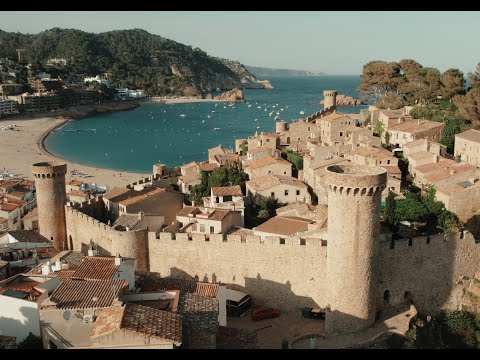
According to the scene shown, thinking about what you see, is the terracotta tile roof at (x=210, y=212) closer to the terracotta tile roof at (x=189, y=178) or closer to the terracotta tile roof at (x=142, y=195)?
the terracotta tile roof at (x=142, y=195)

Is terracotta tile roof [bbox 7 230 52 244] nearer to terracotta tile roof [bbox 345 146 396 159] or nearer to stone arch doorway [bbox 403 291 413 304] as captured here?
stone arch doorway [bbox 403 291 413 304]

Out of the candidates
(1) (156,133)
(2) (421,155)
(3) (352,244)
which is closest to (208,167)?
(2) (421,155)

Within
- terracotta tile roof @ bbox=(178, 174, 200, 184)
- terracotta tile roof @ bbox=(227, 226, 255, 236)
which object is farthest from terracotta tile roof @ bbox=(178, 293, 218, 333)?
terracotta tile roof @ bbox=(178, 174, 200, 184)

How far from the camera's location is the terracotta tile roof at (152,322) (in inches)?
283

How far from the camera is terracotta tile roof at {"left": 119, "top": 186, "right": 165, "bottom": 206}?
56.0 feet

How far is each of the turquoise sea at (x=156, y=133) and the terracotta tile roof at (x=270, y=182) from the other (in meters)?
19.0

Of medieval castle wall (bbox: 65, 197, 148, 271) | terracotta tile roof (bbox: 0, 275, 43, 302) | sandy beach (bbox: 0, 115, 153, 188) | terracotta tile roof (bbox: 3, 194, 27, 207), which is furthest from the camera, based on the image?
sandy beach (bbox: 0, 115, 153, 188)

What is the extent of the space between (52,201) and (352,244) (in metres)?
9.08

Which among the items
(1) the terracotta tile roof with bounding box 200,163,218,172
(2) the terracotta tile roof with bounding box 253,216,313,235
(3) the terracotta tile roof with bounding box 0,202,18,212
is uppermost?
(1) the terracotta tile roof with bounding box 200,163,218,172

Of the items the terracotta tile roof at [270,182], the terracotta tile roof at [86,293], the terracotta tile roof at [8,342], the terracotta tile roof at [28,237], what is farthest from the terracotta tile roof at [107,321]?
the terracotta tile roof at [270,182]

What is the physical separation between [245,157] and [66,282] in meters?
16.7

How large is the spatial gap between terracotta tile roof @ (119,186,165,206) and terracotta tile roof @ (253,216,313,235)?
435 cm

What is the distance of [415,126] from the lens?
963 inches

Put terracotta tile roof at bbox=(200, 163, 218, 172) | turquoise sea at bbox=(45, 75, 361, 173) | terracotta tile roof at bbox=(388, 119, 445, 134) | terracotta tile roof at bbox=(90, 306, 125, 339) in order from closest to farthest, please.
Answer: terracotta tile roof at bbox=(90, 306, 125, 339) < terracotta tile roof at bbox=(200, 163, 218, 172) < terracotta tile roof at bbox=(388, 119, 445, 134) < turquoise sea at bbox=(45, 75, 361, 173)
